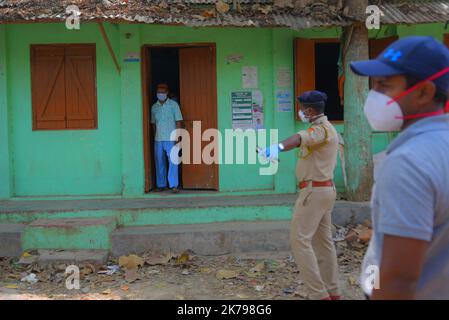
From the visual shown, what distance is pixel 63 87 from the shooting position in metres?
8.23

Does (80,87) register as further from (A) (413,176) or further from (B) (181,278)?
(A) (413,176)

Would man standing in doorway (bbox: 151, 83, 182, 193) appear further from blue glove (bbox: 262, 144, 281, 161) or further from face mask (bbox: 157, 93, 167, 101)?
blue glove (bbox: 262, 144, 281, 161)

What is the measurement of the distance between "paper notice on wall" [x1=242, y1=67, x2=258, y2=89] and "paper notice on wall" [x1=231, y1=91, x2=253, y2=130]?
11 centimetres

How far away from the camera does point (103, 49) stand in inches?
321

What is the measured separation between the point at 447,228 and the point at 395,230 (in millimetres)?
214

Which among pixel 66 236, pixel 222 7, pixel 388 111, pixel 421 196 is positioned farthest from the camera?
pixel 222 7

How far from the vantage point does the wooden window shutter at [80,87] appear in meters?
8.20

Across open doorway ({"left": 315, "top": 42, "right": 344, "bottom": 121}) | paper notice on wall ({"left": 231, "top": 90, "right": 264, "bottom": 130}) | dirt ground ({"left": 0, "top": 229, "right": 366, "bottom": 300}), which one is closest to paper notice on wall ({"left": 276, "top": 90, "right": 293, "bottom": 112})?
paper notice on wall ({"left": 231, "top": 90, "right": 264, "bottom": 130})

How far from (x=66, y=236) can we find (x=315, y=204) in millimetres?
3604

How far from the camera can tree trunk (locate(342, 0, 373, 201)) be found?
738 centimetres

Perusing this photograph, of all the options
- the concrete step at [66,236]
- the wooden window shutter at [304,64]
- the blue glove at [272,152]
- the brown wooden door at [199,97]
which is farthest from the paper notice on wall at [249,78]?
the blue glove at [272,152]

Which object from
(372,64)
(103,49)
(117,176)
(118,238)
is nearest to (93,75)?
(103,49)

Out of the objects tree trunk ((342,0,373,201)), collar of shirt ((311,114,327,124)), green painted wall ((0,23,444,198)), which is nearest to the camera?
collar of shirt ((311,114,327,124))

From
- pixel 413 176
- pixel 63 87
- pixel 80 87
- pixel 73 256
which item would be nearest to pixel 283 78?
pixel 80 87
